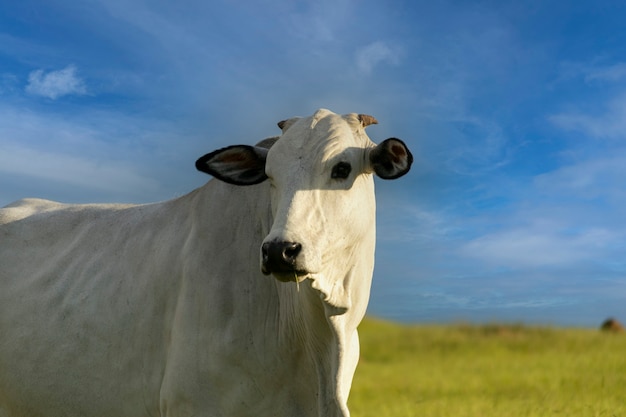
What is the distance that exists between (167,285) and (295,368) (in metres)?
1.16

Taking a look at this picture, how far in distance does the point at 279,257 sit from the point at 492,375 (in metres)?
11.3

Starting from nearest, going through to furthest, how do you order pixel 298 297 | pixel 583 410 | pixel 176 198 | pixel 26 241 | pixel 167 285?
pixel 298 297 → pixel 167 285 → pixel 176 198 → pixel 26 241 → pixel 583 410

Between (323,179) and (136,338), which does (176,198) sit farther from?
(323,179)

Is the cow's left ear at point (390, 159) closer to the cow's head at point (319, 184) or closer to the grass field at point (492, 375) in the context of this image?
the cow's head at point (319, 184)

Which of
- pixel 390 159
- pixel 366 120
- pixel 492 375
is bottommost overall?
pixel 492 375

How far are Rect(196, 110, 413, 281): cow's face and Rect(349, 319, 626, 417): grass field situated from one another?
5.33 m

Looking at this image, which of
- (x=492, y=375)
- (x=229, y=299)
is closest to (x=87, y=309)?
(x=229, y=299)

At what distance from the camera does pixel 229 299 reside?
15.7 feet

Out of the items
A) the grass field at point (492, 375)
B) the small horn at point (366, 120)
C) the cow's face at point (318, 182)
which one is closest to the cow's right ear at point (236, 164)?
the cow's face at point (318, 182)

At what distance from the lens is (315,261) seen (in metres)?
3.89

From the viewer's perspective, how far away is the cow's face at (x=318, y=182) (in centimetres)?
383

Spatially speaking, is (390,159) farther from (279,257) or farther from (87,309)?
(87,309)

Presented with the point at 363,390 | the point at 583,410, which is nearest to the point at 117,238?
the point at 583,410

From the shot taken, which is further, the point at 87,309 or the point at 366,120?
the point at 87,309
